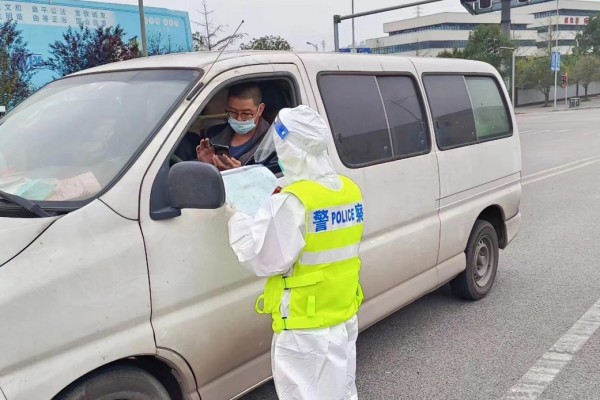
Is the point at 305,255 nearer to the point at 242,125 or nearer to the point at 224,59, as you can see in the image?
the point at 242,125

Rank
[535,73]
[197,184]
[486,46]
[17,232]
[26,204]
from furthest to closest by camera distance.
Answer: [535,73] → [486,46] → [197,184] → [26,204] → [17,232]

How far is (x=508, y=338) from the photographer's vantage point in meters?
4.32

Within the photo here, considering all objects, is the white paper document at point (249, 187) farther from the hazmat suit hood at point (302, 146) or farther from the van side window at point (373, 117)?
the van side window at point (373, 117)

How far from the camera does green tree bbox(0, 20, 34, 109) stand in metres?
16.2

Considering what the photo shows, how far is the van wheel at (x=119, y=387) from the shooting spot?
2156 millimetres

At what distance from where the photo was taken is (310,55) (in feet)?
11.2

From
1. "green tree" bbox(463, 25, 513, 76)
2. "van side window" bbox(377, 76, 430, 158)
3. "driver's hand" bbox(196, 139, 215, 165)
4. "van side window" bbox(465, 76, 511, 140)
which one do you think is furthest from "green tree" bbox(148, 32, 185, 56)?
"green tree" bbox(463, 25, 513, 76)

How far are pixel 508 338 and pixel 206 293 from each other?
2693 millimetres

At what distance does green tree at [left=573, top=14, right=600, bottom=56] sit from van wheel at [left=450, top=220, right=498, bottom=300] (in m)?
86.7

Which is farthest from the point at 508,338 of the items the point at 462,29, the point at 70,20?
the point at 462,29

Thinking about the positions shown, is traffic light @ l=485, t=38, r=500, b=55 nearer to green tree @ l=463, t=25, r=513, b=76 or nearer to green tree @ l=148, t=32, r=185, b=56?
green tree @ l=463, t=25, r=513, b=76

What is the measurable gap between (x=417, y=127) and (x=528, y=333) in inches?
70.7

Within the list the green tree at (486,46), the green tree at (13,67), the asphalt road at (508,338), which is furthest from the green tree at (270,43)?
the green tree at (486,46)

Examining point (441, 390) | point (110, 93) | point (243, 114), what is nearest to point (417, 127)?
point (243, 114)
